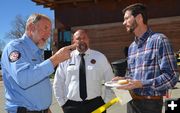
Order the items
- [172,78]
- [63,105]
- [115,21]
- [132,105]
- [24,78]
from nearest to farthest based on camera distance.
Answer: [24,78], [172,78], [132,105], [63,105], [115,21]

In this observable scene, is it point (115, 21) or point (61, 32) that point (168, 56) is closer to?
point (115, 21)

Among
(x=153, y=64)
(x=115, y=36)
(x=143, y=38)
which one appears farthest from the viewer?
(x=115, y=36)

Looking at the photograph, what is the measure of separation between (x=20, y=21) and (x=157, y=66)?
74.5 m

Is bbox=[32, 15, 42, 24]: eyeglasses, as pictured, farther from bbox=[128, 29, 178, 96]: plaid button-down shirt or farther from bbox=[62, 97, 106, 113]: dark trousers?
bbox=[62, 97, 106, 113]: dark trousers

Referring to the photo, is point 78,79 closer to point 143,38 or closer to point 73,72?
point 73,72

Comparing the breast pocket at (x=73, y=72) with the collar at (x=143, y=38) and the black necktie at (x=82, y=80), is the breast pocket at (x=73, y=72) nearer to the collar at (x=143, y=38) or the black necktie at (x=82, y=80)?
the black necktie at (x=82, y=80)

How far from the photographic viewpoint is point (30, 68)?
126 inches

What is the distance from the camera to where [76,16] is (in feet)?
92.5

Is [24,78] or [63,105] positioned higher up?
[24,78]

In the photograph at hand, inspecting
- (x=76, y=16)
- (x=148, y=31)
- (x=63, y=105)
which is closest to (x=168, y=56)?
(x=148, y=31)

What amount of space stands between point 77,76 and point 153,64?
1.73m

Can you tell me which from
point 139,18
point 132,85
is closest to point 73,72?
point 139,18

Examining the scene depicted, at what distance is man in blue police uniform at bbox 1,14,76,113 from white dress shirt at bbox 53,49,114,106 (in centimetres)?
149

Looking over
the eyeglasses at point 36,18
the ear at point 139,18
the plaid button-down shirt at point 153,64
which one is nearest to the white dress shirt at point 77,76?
the plaid button-down shirt at point 153,64
